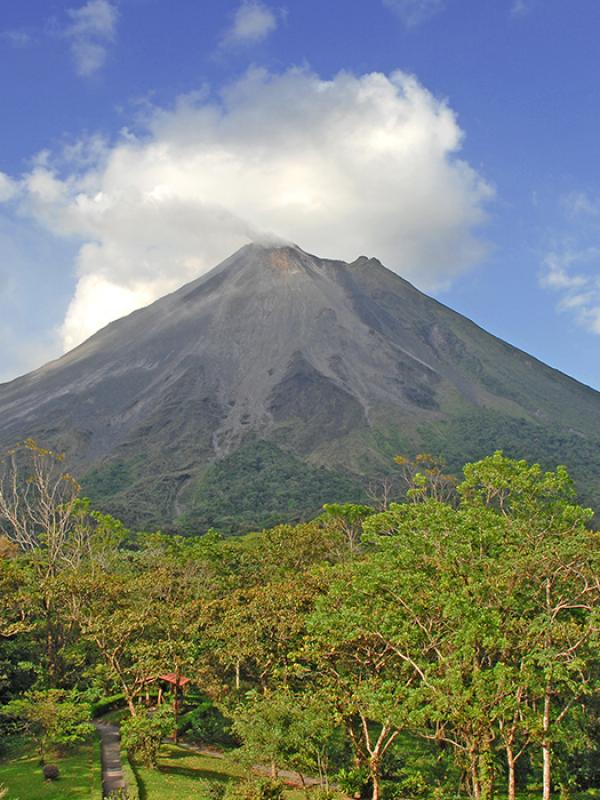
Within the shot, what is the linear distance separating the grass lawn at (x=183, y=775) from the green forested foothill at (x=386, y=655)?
0.52 m

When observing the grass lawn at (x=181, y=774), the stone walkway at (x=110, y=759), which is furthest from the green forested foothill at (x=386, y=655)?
the stone walkway at (x=110, y=759)

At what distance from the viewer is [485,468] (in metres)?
25.8

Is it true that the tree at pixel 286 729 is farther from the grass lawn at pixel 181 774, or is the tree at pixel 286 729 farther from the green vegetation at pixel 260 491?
the green vegetation at pixel 260 491

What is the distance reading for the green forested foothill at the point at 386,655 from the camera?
17875mm

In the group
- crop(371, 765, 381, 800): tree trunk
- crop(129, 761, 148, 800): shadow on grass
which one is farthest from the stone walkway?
crop(371, 765, 381, 800): tree trunk

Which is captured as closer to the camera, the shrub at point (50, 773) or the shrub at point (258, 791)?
the shrub at point (258, 791)

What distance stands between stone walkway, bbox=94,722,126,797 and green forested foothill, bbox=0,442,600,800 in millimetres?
1128

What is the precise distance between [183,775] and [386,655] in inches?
456

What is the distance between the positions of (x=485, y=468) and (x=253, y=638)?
480 inches

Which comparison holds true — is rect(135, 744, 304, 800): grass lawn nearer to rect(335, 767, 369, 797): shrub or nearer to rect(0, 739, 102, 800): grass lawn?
rect(0, 739, 102, 800): grass lawn

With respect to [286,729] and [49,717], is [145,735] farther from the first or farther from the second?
[286,729]

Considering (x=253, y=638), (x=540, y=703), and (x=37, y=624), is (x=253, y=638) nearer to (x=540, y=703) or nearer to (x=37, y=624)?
(x=540, y=703)

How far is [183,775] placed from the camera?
27953 mm

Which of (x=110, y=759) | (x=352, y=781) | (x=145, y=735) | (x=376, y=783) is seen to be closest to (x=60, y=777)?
(x=145, y=735)
